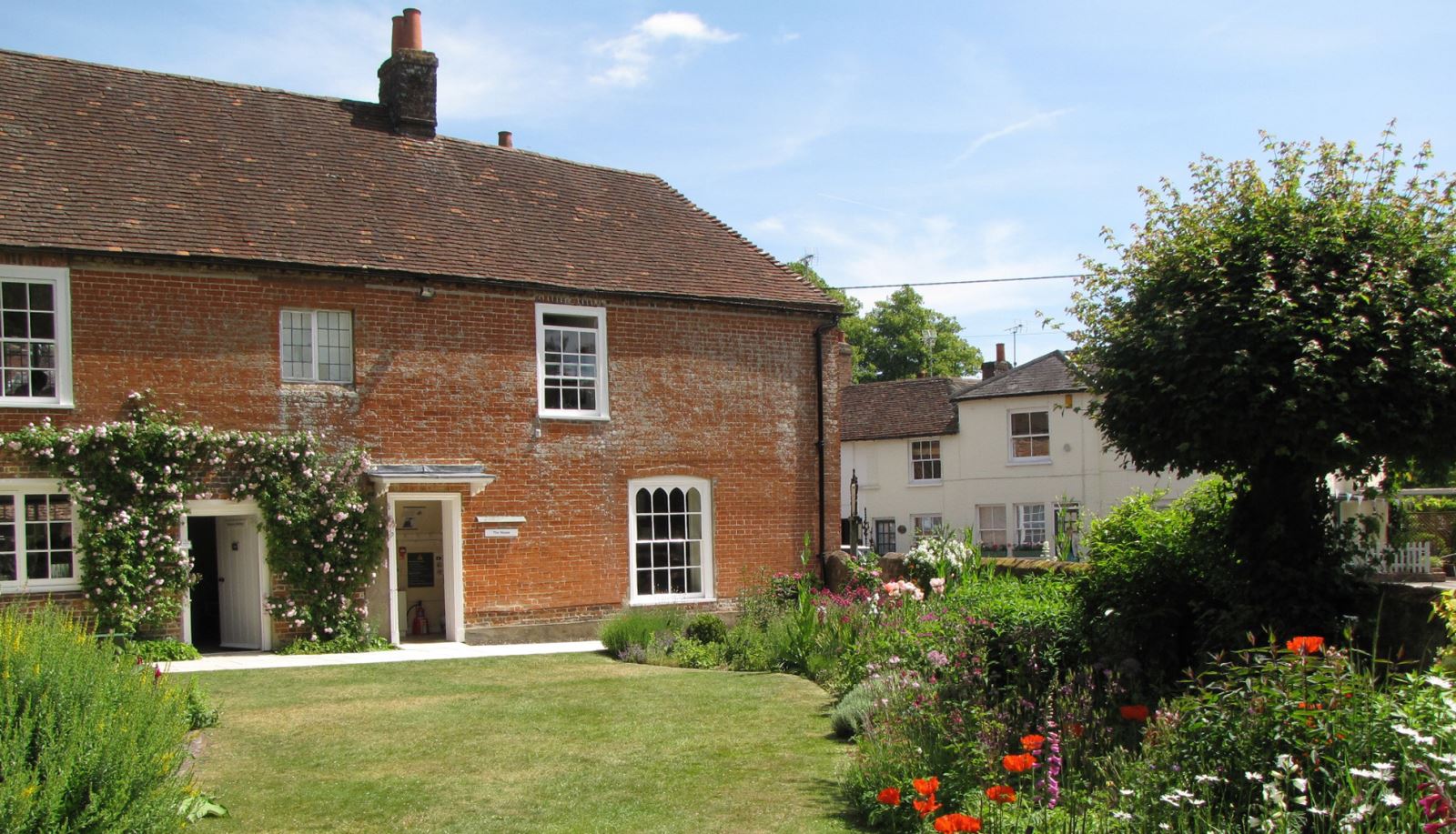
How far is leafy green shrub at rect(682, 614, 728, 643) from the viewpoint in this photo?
58.2ft

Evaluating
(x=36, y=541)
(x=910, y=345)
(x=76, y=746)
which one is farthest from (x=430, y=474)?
(x=910, y=345)

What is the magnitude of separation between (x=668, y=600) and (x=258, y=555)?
663cm

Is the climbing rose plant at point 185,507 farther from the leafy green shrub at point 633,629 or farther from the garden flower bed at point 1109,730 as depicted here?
the garden flower bed at point 1109,730

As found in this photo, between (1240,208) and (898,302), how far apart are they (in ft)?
189

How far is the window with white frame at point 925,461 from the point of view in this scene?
1604 inches

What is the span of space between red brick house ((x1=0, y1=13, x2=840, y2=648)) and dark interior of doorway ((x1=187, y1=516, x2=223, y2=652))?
0.05m

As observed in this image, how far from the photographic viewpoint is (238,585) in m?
18.3

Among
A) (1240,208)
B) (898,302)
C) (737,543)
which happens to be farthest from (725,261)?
(898,302)

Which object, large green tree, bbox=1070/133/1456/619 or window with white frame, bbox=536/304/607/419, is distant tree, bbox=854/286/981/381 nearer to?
window with white frame, bbox=536/304/607/419

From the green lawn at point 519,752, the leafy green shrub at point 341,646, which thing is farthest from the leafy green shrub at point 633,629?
the leafy green shrub at point 341,646

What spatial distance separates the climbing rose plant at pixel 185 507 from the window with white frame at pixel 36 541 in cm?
27

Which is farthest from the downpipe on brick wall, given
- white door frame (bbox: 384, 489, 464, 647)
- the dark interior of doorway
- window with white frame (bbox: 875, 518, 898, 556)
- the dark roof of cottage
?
window with white frame (bbox: 875, 518, 898, 556)

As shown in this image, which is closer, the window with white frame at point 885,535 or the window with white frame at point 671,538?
the window with white frame at point 671,538

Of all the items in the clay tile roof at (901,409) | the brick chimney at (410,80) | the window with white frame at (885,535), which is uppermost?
the brick chimney at (410,80)
